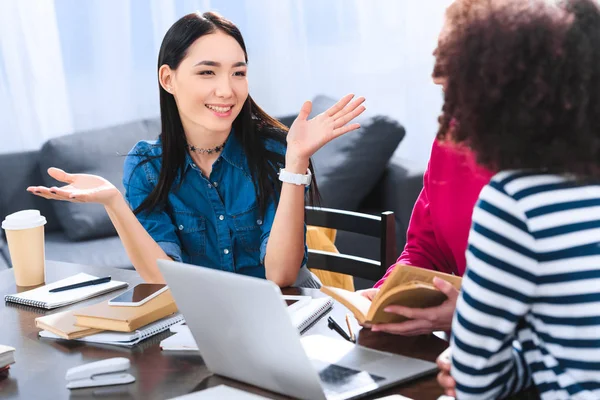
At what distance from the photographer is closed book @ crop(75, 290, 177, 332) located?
1359 millimetres

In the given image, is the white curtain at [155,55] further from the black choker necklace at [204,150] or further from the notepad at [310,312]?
the notepad at [310,312]

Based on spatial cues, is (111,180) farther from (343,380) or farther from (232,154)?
(343,380)

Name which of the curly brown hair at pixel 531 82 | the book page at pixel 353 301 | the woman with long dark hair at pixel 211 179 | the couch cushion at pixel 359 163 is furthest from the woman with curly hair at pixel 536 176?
the couch cushion at pixel 359 163

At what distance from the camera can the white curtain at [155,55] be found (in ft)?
11.9

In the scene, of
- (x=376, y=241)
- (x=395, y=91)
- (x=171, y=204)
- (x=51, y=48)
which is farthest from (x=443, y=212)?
(x=51, y=48)

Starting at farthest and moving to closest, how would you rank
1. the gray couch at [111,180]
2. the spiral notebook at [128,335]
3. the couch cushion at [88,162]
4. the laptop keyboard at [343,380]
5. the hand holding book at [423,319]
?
the couch cushion at [88,162] → the gray couch at [111,180] → the spiral notebook at [128,335] → the hand holding book at [423,319] → the laptop keyboard at [343,380]

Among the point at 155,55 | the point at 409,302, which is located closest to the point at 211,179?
the point at 409,302

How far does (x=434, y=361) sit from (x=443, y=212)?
1.53 feet

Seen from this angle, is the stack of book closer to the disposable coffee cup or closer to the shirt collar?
the disposable coffee cup

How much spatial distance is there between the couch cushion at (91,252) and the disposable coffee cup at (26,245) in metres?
1.21

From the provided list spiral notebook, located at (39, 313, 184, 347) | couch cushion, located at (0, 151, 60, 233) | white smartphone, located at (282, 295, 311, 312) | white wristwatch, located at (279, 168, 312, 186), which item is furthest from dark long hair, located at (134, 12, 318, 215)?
couch cushion, located at (0, 151, 60, 233)

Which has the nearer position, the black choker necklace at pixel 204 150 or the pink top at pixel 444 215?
the pink top at pixel 444 215

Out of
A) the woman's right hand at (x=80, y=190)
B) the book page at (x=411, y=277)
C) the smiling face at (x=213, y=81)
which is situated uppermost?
the smiling face at (x=213, y=81)

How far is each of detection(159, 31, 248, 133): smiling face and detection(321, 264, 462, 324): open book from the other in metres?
0.65
